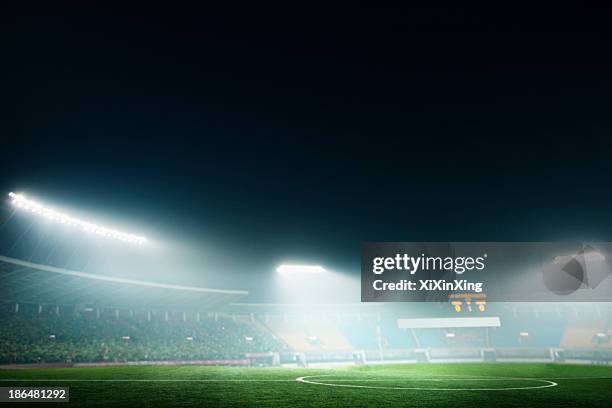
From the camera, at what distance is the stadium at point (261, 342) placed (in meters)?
16.8

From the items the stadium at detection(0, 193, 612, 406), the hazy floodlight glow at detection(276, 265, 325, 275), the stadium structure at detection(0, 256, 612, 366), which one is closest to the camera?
the stadium at detection(0, 193, 612, 406)

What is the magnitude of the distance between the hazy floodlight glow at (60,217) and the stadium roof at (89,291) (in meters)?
4.60

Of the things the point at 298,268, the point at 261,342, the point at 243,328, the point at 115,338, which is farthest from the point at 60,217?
the point at 298,268

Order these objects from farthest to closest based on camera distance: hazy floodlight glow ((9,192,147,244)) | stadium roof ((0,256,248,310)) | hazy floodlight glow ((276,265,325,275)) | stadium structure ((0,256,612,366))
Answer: hazy floodlight glow ((276,265,325,275)) → stadium structure ((0,256,612,366)) → stadium roof ((0,256,248,310)) → hazy floodlight glow ((9,192,147,244))

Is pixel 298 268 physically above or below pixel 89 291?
above

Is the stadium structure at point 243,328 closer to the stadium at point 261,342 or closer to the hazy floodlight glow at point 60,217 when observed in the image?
the stadium at point 261,342

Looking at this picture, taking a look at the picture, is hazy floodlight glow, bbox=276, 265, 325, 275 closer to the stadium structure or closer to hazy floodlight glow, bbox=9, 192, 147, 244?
the stadium structure

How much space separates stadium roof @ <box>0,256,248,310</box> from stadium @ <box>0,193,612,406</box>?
176mm

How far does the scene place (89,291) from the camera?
5150cm

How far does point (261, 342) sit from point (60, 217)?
32.7m

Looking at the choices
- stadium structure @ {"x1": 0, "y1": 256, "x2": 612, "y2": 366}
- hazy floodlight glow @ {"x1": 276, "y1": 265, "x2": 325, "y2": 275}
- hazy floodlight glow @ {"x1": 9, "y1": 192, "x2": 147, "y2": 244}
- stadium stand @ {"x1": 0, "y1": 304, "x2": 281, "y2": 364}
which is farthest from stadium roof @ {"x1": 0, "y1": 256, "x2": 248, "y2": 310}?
hazy floodlight glow @ {"x1": 276, "y1": 265, "x2": 325, "y2": 275}

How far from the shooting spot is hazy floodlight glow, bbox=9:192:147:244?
40.6 m

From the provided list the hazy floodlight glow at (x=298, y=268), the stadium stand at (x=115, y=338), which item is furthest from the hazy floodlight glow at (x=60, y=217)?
the hazy floodlight glow at (x=298, y=268)

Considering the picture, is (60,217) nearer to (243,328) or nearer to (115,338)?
(115,338)
